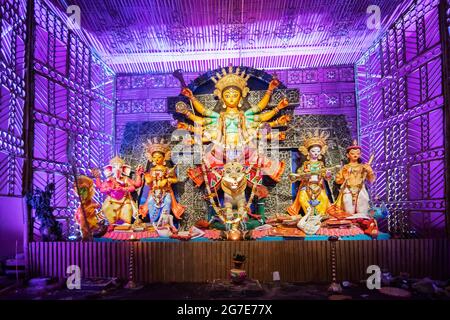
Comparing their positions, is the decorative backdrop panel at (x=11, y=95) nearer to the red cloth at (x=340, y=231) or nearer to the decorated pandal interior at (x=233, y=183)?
the decorated pandal interior at (x=233, y=183)

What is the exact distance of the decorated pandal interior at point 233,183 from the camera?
217 inches

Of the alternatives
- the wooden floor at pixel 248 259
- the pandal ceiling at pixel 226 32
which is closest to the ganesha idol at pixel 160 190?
the wooden floor at pixel 248 259

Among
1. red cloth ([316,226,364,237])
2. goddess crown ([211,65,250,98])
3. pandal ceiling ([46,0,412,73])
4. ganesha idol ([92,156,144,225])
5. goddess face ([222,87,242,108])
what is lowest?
red cloth ([316,226,364,237])

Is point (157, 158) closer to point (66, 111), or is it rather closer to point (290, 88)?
point (66, 111)

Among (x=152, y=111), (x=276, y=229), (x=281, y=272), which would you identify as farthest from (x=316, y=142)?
(x=152, y=111)

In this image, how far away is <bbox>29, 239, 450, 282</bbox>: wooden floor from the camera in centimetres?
448

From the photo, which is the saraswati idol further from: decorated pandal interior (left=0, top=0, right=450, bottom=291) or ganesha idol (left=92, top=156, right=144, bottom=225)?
ganesha idol (left=92, top=156, right=144, bottom=225)

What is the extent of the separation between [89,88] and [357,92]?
19.5 feet

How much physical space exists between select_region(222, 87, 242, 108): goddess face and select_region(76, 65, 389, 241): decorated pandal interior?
0.02m

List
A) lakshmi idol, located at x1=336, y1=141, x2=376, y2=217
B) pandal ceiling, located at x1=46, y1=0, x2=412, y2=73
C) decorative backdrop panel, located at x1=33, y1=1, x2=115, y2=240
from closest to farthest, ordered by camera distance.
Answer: decorative backdrop panel, located at x1=33, y1=1, x2=115, y2=240, lakshmi idol, located at x1=336, y1=141, x2=376, y2=217, pandal ceiling, located at x1=46, y1=0, x2=412, y2=73

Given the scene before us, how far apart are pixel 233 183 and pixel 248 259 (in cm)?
154

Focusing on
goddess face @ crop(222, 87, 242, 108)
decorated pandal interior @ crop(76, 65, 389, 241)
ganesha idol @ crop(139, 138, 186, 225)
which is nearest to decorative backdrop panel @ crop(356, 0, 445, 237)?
decorated pandal interior @ crop(76, 65, 389, 241)

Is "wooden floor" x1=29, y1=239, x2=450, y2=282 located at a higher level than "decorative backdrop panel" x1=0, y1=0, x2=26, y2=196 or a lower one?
lower

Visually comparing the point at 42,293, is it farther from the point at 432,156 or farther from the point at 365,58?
the point at 365,58
